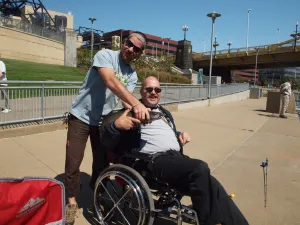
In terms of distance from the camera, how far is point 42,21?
35.0 m

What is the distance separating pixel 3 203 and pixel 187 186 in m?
1.31

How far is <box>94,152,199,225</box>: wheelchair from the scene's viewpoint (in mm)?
2170

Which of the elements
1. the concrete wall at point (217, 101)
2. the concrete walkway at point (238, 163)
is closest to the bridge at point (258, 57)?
the concrete wall at point (217, 101)

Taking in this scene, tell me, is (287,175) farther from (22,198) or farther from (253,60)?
(253,60)

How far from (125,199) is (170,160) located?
552mm

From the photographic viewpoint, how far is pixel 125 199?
2.42m

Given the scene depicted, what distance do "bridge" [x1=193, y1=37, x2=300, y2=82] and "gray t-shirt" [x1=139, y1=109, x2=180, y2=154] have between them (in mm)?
38138

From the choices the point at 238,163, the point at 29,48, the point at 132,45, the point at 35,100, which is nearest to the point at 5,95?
the point at 35,100

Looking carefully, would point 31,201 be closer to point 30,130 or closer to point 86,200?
point 86,200

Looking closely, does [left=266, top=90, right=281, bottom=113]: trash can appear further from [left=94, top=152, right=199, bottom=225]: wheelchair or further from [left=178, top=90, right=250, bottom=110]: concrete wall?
[left=94, top=152, right=199, bottom=225]: wheelchair

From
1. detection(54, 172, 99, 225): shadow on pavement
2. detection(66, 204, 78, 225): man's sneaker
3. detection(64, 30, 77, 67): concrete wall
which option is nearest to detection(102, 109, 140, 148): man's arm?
detection(66, 204, 78, 225): man's sneaker

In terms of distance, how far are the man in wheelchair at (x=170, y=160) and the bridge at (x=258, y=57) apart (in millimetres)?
38147

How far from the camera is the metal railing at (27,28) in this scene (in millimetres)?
21641

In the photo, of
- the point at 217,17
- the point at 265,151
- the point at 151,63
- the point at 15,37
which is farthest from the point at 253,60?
the point at 265,151
